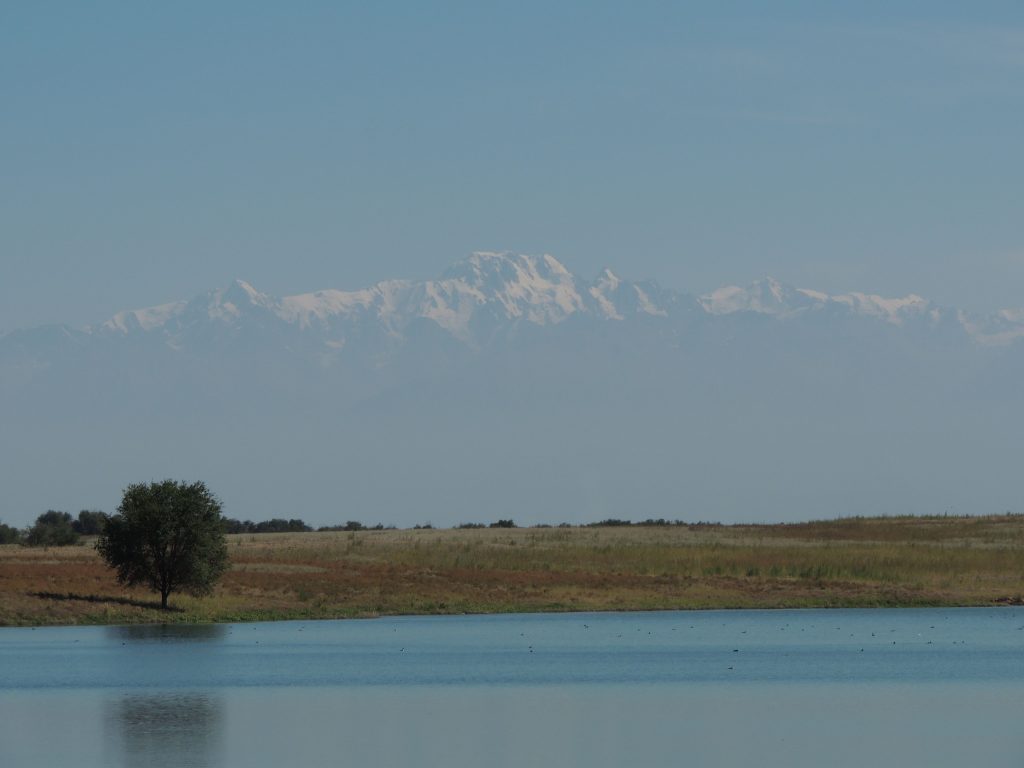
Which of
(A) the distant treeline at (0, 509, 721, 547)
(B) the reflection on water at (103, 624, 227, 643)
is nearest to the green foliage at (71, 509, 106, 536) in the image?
(A) the distant treeline at (0, 509, 721, 547)

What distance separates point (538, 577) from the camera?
82875 mm

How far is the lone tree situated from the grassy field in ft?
4.55

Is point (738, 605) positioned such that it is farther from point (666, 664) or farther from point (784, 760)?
point (784, 760)

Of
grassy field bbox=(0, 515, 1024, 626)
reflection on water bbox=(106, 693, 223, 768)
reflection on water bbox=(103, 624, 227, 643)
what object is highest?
grassy field bbox=(0, 515, 1024, 626)

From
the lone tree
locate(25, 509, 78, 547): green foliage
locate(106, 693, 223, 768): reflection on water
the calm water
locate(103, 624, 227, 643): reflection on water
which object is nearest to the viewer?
locate(106, 693, 223, 768): reflection on water

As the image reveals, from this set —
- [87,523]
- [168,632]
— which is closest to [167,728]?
[168,632]

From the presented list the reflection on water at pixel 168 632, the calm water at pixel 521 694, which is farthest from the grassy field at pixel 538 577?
the calm water at pixel 521 694

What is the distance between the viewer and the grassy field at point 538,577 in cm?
7075

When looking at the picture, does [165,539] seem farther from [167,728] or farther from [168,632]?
[167,728]

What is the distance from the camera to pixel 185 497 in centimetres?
6931

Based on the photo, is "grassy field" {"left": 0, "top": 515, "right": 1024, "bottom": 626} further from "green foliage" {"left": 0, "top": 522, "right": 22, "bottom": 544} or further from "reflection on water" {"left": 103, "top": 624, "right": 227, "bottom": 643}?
"green foliage" {"left": 0, "top": 522, "right": 22, "bottom": 544}

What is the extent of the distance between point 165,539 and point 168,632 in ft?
17.6

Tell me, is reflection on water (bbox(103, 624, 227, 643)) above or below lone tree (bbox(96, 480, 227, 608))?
below

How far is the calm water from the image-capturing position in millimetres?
31891
